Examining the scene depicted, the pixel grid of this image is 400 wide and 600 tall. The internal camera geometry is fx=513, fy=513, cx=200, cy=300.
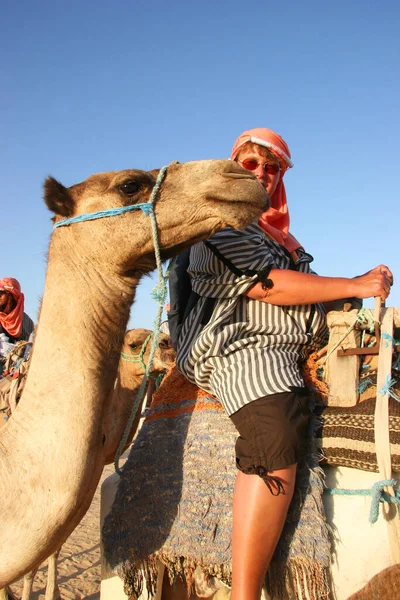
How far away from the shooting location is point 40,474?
2.10 meters

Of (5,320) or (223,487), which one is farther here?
(5,320)

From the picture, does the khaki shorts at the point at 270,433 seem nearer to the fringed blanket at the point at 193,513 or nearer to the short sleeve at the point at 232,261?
the fringed blanket at the point at 193,513

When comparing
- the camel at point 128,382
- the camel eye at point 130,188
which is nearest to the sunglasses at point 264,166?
the camel eye at point 130,188

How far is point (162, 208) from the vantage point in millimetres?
2416

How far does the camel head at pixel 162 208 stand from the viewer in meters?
2.34

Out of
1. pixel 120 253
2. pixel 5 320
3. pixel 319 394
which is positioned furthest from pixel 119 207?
pixel 5 320

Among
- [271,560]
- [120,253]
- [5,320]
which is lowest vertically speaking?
[271,560]

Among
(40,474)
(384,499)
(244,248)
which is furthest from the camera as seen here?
(244,248)

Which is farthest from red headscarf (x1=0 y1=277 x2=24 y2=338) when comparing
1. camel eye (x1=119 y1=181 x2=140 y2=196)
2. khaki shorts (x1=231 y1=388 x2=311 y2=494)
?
khaki shorts (x1=231 y1=388 x2=311 y2=494)

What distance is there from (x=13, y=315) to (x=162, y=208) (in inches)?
262

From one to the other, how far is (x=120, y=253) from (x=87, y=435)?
0.83m

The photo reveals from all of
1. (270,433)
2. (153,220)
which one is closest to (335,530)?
(270,433)

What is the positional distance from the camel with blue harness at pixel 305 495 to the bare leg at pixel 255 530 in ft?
0.47

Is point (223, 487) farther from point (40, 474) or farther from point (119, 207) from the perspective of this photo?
point (119, 207)
